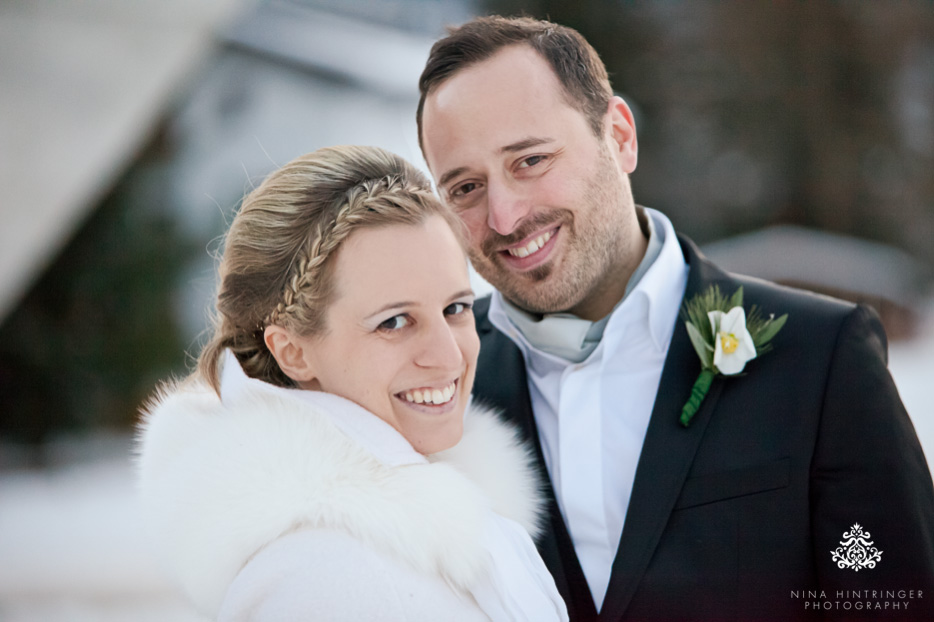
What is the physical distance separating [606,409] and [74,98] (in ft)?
10.8

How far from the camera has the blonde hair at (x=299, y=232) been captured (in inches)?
45.1

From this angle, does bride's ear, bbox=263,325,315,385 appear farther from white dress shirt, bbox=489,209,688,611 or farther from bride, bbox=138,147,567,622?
white dress shirt, bbox=489,209,688,611

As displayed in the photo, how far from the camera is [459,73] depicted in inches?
62.0

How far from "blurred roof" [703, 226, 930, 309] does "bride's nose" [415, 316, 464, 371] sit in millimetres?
1687

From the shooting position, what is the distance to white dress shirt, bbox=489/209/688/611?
4.84 ft

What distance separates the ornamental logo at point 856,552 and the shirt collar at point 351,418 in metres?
0.80

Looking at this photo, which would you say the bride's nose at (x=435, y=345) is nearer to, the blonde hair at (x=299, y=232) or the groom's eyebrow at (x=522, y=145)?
the blonde hair at (x=299, y=232)

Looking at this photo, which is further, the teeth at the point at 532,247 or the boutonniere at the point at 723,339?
the teeth at the point at 532,247

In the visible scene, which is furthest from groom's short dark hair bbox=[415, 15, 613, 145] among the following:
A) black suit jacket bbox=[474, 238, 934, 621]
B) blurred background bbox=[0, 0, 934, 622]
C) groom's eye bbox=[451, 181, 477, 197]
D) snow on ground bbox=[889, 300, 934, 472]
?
snow on ground bbox=[889, 300, 934, 472]

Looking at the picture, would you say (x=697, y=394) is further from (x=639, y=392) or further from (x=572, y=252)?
(x=572, y=252)

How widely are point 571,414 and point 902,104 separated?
63.2 inches

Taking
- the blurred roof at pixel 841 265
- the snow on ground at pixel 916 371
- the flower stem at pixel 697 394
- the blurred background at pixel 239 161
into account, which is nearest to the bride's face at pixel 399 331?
the flower stem at pixel 697 394

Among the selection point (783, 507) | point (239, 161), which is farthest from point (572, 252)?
point (239, 161)

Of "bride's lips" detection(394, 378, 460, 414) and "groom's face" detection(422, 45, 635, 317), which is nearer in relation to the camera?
"bride's lips" detection(394, 378, 460, 414)
